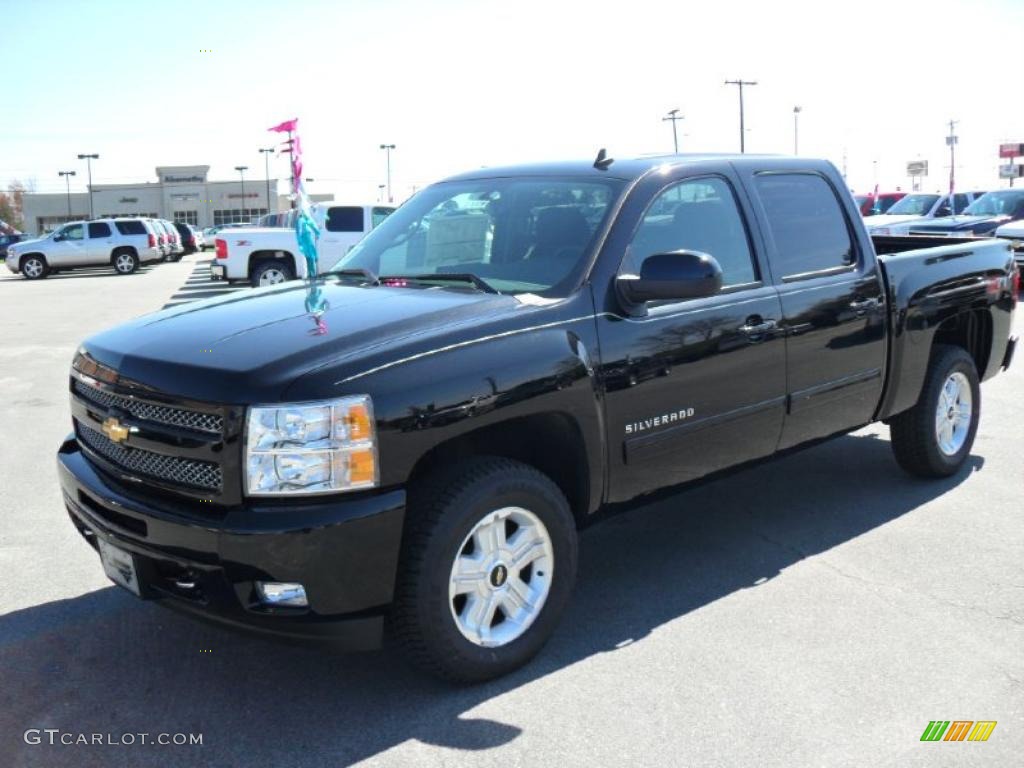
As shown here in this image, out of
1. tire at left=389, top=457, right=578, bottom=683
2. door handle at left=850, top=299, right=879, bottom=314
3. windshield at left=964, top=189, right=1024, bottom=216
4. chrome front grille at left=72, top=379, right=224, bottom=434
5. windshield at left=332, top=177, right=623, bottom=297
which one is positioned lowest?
tire at left=389, top=457, right=578, bottom=683

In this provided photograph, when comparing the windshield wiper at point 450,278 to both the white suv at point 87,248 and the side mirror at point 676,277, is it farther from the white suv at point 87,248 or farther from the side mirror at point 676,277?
the white suv at point 87,248

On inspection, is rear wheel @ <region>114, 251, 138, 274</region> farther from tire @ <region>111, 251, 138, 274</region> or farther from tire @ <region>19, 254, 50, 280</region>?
tire @ <region>19, 254, 50, 280</region>

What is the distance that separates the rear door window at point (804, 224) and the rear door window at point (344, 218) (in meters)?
16.3

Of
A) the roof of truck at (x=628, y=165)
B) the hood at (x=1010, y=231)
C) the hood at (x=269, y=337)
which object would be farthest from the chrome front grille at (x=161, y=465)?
the hood at (x=1010, y=231)

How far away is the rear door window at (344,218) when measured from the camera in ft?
68.1

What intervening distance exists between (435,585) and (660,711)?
2.88 ft

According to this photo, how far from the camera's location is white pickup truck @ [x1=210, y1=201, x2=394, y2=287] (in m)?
20.6

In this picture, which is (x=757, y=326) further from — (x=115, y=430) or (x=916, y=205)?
(x=916, y=205)

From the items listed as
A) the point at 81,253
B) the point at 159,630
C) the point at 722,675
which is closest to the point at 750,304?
the point at 722,675

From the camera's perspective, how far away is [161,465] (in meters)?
3.45

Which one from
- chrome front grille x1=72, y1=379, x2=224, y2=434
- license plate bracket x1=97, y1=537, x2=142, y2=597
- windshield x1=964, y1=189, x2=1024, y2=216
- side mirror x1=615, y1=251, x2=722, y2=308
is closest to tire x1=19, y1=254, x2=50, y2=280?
windshield x1=964, y1=189, x2=1024, y2=216

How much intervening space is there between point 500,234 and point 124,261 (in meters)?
31.2

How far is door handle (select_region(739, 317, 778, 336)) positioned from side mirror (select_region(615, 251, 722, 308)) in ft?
2.02

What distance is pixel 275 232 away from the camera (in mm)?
20703
